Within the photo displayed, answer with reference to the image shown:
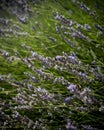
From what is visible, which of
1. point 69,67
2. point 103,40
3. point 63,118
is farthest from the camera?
point 103,40

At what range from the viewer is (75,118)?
1.80m

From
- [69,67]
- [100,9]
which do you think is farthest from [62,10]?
[69,67]

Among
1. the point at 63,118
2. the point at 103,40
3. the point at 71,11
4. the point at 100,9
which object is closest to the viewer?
the point at 63,118

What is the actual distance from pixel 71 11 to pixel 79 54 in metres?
0.55

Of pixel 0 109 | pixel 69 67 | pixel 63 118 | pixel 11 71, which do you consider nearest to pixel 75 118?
pixel 63 118

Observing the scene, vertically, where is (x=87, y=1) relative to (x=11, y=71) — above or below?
above

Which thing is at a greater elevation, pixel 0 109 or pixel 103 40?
pixel 103 40

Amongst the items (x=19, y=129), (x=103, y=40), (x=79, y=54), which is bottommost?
(x=19, y=129)

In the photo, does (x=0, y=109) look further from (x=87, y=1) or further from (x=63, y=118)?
(x=87, y=1)

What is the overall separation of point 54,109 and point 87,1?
3.65 ft

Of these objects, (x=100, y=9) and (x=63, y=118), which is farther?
(x=100, y=9)

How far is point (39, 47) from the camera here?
2436mm

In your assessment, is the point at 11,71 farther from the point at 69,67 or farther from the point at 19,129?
the point at 69,67

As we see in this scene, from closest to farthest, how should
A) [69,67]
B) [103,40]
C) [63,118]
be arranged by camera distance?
[69,67] → [63,118] → [103,40]
